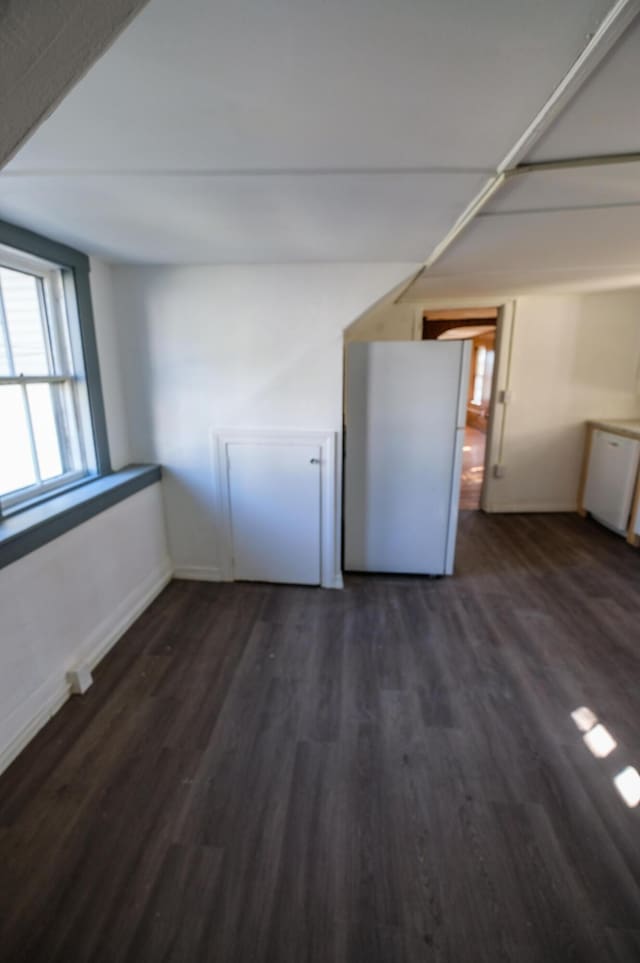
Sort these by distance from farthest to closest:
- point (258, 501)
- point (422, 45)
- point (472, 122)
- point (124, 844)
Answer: point (258, 501)
point (124, 844)
point (472, 122)
point (422, 45)

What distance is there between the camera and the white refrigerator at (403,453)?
2.52 metres

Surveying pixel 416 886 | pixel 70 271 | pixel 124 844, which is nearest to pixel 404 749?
pixel 416 886

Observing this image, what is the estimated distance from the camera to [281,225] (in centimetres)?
168

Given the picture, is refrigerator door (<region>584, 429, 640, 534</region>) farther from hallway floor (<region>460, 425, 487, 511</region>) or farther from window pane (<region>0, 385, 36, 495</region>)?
window pane (<region>0, 385, 36, 495</region>)

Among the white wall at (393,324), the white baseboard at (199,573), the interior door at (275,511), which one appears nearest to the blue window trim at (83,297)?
the interior door at (275,511)

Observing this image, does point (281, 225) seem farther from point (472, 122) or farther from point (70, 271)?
point (70, 271)

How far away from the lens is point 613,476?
3.49m

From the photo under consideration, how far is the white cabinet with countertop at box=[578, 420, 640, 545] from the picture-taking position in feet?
10.7

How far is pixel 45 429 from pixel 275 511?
1.34 m

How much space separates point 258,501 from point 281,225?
1.56m

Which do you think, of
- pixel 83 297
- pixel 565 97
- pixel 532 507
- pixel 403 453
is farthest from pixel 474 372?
pixel 565 97

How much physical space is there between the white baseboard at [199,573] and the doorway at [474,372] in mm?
2331

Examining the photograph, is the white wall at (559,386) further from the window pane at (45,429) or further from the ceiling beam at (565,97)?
the window pane at (45,429)

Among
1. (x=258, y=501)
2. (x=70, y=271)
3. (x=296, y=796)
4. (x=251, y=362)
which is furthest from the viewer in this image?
(x=258, y=501)
